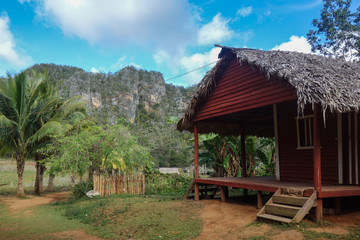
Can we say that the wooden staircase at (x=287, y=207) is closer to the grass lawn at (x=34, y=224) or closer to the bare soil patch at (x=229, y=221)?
the bare soil patch at (x=229, y=221)

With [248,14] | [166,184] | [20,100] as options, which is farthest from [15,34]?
[248,14]

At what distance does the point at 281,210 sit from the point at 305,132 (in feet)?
9.98

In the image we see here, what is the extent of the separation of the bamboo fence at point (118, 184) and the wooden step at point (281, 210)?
786 centimetres

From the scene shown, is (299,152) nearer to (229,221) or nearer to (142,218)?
(229,221)

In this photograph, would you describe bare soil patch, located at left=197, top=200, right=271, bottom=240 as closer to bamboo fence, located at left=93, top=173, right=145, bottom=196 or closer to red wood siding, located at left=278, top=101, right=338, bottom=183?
red wood siding, located at left=278, top=101, right=338, bottom=183

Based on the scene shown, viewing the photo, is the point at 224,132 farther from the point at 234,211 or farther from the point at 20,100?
the point at 20,100

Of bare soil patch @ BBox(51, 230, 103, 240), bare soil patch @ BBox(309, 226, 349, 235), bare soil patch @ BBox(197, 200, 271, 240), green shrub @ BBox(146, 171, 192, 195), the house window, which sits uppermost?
the house window

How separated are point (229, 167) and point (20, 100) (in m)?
11.5

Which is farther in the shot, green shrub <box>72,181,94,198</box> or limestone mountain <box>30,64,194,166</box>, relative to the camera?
limestone mountain <box>30,64,194,166</box>

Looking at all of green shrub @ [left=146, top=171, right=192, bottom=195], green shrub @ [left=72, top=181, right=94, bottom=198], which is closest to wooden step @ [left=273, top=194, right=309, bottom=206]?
green shrub @ [left=146, top=171, right=192, bottom=195]

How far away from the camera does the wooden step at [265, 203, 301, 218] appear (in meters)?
6.31

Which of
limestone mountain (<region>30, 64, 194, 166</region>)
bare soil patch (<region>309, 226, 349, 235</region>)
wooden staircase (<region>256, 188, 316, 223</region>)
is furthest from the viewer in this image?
limestone mountain (<region>30, 64, 194, 166</region>)

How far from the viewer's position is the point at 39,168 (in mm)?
17031

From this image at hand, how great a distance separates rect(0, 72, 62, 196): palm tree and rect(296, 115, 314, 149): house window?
1170 centimetres
